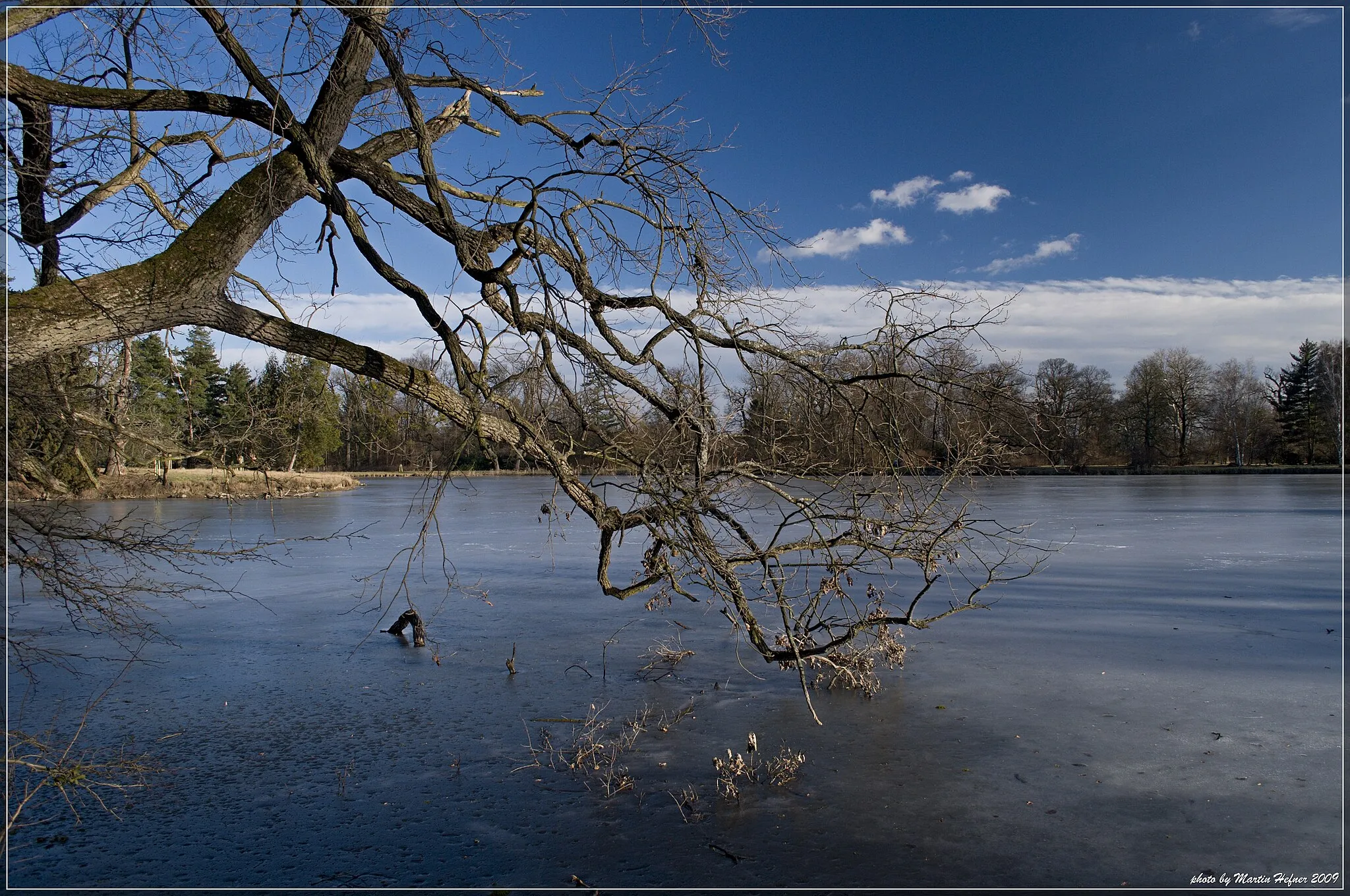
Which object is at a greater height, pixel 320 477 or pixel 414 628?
pixel 320 477

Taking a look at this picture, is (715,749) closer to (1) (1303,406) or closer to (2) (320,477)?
(2) (320,477)

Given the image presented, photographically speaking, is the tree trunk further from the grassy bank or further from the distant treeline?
the distant treeline

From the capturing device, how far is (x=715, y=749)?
6.61m

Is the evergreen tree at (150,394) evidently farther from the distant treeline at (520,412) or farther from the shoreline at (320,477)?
the shoreline at (320,477)

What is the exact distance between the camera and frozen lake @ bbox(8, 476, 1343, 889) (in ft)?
16.0

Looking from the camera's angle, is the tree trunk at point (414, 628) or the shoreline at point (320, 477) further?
the shoreline at point (320, 477)

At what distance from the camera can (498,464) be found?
492 cm

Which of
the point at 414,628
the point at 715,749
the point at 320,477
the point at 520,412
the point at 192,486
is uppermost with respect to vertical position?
the point at 520,412

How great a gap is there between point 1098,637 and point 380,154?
8.76m

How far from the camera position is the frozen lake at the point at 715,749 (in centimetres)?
487

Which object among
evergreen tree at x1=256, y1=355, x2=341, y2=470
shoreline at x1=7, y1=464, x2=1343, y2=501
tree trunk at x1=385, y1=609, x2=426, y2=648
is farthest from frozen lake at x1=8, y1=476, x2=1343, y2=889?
shoreline at x1=7, y1=464, x2=1343, y2=501

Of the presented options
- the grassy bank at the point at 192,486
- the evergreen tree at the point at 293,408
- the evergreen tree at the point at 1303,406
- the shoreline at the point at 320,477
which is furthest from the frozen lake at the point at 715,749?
the evergreen tree at the point at 1303,406

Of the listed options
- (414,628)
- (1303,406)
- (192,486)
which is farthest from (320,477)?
(1303,406)

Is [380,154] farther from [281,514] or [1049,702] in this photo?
[281,514]
